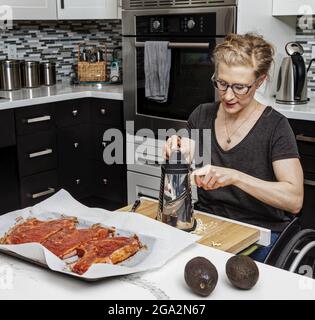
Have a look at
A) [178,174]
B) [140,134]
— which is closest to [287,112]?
[140,134]

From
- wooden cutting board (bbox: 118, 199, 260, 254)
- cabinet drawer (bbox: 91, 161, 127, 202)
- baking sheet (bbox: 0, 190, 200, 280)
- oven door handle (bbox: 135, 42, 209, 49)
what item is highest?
oven door handle (bbox: 135, 42, 209, 49)

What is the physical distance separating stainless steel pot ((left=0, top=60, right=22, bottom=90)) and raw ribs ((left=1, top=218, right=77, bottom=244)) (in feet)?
6.84

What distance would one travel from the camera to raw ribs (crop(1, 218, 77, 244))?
3.88 ft

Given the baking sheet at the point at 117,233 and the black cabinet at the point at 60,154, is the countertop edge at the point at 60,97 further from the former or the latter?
the baking sheet at the point at 117,233

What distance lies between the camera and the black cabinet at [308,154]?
7.94 ft

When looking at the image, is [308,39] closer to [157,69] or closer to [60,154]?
[157,69]

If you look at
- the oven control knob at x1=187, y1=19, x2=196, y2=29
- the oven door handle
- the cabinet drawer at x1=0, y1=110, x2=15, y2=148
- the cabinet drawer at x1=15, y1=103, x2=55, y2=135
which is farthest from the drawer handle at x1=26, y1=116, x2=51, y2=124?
the oven control knob at x1=187, y1=19, x2=196, y2=29

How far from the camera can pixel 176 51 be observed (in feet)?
9.18

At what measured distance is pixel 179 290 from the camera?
3.27ft

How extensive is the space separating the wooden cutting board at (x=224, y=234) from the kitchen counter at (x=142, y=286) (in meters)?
0.16

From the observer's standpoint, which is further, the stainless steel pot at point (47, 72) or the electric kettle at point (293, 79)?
the stainless steel pot at point (47, 72)

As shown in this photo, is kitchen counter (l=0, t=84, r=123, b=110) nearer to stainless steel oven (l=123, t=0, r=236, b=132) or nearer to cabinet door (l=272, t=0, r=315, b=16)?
stainless steel oven (l=123, t=0, r=236, b=132)

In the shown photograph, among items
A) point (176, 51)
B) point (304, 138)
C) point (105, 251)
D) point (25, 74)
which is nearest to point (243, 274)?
point (105, 251)

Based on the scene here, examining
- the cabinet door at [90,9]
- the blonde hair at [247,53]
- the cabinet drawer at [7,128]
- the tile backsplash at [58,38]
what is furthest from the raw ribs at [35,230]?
the tile backsplash at [58,38]
